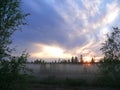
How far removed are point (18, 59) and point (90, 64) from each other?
38.8 m

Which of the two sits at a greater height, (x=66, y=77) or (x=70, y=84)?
(x=66, y=77)

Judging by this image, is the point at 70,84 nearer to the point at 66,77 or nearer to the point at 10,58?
the point at 66,77

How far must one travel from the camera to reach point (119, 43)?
144 feet

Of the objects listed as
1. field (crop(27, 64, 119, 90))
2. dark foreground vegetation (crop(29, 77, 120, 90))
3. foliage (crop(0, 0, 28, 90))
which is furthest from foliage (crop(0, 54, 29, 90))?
dark foreground vegetation (crop(29, 77, 120, 90))

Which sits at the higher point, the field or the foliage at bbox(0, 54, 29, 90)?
the field

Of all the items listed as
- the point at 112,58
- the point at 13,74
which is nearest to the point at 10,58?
the point at 13,74

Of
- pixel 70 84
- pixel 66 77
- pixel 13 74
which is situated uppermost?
pixel 66 77

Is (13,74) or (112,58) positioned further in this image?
(112,58)

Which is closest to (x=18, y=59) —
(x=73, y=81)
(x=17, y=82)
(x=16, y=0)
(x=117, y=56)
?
(x=17, y=82)

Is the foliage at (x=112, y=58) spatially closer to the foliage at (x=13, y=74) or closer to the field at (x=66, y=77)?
the field at (x=66, y=77)

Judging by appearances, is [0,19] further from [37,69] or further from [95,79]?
[37,69]

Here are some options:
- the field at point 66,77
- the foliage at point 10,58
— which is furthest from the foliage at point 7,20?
the field at point 66,77

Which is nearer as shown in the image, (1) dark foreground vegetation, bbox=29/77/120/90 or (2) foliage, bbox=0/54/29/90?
(2) foliage, bbox=0/54/29/90

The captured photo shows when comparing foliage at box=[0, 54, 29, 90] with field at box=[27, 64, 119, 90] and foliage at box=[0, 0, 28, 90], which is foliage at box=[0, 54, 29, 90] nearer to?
foliage at box=[0, 0, 28, 90]
